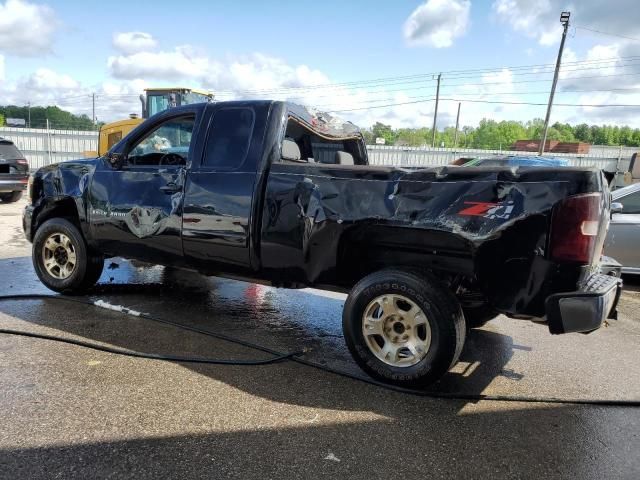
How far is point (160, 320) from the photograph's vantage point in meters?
4.88

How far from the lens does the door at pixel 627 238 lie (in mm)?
7031

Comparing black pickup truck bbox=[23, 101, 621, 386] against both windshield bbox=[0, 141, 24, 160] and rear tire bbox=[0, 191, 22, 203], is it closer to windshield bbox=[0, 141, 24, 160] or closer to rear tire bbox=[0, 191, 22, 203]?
windshield bbox=[0, 141, 24, 160]

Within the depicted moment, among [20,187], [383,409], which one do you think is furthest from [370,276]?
[20,187]

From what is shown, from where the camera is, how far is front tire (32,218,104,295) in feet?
17.7

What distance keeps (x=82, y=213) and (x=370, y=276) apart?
3179 mm

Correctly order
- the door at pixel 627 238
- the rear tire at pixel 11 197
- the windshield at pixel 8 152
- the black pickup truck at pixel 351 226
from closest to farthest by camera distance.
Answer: the black pickup truck at pixel 351 226, the door at pixel 627 238, the windshield at pixel 8 152, the rear tire at pixel 11 197

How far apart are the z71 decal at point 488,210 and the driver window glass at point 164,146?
107 inches

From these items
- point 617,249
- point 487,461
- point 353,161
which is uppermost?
point 353,161

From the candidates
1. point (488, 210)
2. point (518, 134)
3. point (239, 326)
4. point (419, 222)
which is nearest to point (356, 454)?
point (419, 222)

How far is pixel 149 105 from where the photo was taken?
1656cm

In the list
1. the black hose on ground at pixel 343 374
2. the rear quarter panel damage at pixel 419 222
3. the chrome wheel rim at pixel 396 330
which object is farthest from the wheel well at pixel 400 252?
the black hose on ground at pixel 343 374

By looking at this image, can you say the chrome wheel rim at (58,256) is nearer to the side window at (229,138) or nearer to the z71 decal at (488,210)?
the side window at (229,138)

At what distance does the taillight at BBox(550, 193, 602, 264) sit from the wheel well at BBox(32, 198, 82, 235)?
453cm

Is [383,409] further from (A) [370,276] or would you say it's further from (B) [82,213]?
(B) [82,213]
